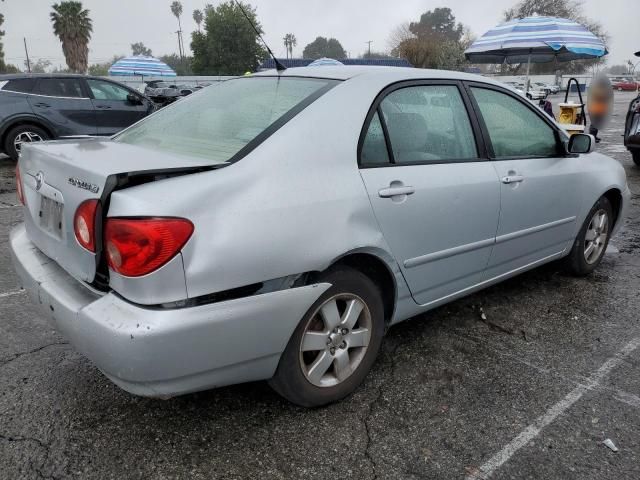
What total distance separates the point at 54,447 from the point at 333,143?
1727 mm

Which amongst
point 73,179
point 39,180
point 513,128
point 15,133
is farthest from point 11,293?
point 15,133

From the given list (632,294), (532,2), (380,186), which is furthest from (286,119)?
(532,2)

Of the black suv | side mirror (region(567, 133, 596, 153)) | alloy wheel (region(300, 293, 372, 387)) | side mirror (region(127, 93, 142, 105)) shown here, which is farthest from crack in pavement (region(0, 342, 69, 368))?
side mirror (region(127, 93, 142, 105))

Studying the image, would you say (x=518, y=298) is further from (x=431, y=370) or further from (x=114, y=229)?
(x=114, y=229)

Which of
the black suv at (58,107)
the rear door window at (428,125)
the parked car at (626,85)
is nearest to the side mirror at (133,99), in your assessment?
the black suv at (58,107)

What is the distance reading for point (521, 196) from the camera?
10.4 feet

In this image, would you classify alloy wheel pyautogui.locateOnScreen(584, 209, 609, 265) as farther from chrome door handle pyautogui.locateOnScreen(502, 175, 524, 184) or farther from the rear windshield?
the rear windshield

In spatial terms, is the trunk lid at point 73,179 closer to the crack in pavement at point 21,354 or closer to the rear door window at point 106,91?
the crack in pavement at point 21,354

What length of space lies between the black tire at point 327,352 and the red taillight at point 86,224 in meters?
0.87

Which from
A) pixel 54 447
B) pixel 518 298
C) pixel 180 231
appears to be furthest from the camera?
pixel 518 298

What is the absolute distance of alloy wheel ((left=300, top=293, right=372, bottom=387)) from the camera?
226 centimetres

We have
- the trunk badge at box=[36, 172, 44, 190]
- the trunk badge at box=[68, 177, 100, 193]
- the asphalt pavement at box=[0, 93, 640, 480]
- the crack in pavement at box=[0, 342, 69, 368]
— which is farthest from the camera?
the crack in pavement at box=[0, 342, 69, 368]

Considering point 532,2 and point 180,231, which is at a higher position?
point 532,2

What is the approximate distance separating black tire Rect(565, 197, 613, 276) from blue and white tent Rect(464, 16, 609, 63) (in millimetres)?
5730
